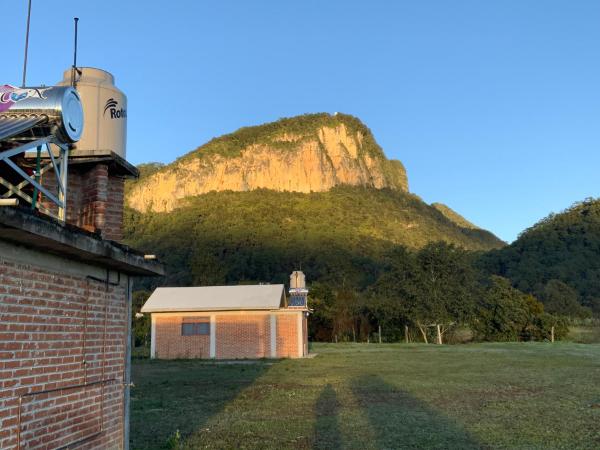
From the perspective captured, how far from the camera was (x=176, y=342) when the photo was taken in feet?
106

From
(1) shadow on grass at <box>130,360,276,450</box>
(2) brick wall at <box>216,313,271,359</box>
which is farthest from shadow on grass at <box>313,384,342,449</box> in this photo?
(2) brick wall at <box>216,313,271,359</box>

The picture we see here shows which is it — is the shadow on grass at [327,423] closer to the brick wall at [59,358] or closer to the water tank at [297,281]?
the brick wall at [59,358]

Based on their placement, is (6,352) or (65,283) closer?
(6,352)

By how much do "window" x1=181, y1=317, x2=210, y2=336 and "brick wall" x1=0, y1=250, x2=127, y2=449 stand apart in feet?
83.3

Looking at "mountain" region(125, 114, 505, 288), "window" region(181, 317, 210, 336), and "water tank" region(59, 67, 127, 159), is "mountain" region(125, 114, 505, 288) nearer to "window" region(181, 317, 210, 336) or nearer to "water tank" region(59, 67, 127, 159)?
"window" region(181, 317, 210, 336)

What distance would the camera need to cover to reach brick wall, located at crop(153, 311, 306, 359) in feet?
103

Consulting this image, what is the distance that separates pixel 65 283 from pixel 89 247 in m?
0.57

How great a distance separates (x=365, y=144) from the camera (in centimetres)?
15262

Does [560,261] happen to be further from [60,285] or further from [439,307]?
[60,285]

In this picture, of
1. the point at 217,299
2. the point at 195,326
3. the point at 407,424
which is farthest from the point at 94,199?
the point at 195,326

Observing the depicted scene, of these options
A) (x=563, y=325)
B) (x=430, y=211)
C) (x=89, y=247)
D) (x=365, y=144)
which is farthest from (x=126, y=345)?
(x=365, y=144)

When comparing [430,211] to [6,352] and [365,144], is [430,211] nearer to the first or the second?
[365,144]

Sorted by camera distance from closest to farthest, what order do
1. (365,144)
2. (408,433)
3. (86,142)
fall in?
(86,142) → (408,433) → (365,144)

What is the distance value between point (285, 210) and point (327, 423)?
9146 centimetres
